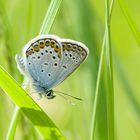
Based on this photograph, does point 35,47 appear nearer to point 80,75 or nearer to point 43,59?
point 43,59

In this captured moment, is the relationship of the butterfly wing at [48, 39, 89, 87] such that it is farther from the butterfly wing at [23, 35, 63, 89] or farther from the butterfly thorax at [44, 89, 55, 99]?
the butterfly thorax at [44, 89, 55, 99]

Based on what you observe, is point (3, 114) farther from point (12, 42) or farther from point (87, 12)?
point (87, 12)

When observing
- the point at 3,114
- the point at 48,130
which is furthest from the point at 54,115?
the point at 48,130

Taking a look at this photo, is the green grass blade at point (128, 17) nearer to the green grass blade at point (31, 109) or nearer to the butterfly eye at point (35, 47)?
the butterfly eye at point (35, 47)

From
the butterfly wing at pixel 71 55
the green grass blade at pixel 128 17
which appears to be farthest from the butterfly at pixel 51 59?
the green grass blade at pixel 128 17

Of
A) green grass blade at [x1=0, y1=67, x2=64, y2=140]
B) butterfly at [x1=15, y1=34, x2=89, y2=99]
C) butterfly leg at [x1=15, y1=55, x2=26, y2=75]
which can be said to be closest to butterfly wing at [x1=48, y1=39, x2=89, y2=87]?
butterfly at [x1=15, y1=34, x2=89, y2=99]

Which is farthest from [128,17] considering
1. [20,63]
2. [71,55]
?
[20,63]
